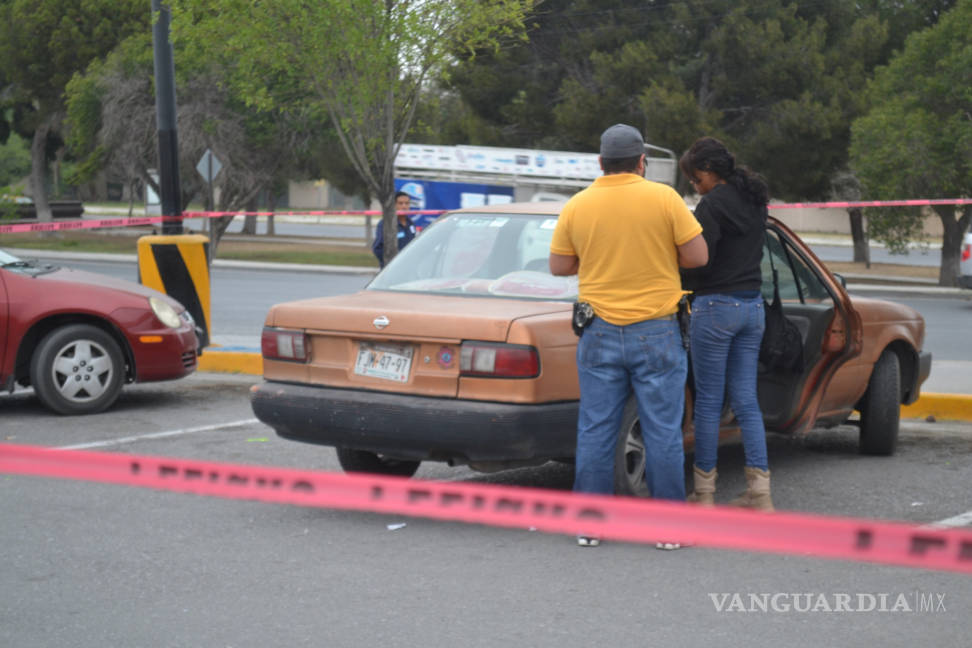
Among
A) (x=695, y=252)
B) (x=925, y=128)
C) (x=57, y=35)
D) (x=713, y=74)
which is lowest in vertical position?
(x=695, y=252)

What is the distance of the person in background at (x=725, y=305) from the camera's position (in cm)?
564

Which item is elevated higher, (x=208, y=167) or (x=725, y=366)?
(x=208, y=167)

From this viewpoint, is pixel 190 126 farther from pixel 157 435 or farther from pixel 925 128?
pixel 157 435

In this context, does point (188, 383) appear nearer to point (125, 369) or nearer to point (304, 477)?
point (125, 369)

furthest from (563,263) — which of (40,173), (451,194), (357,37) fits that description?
(40,173)

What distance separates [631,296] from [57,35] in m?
37.7

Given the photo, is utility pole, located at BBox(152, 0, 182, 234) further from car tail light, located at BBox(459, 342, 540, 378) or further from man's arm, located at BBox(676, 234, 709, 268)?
man's arm, located at BBox(676, 234, 709, 268)

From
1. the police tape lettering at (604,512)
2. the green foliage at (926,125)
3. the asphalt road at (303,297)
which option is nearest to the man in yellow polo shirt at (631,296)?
the police tape lettering at (604,512)

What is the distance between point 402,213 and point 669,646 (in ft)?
28.8

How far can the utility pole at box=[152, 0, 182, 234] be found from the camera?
11.9m

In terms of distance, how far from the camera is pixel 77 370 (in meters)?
8.67

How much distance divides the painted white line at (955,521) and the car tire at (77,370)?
5612 millimetres

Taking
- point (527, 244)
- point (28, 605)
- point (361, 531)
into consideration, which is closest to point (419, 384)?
point (361, 531)

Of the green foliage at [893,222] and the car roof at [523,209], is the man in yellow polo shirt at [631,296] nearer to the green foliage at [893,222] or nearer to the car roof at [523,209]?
the car roof at [523,209]
